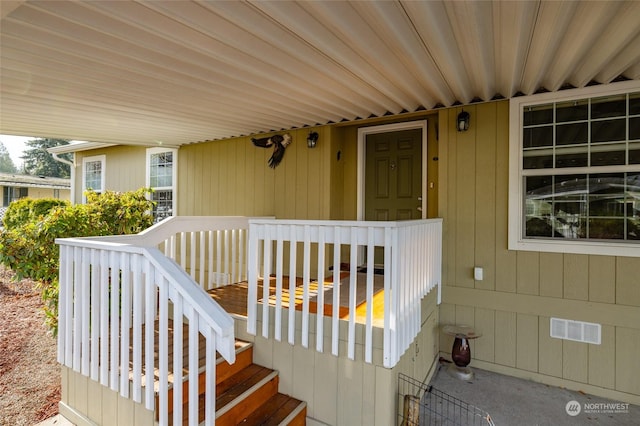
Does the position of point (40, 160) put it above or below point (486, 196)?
above

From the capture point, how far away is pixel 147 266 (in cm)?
201

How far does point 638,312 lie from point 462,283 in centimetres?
151

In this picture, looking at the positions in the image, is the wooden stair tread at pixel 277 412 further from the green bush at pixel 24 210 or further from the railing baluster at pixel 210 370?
the green bush at pixel 24 210

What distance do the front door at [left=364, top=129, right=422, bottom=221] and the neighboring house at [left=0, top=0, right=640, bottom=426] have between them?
1.1 inches

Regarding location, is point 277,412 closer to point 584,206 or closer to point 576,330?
point 576,330

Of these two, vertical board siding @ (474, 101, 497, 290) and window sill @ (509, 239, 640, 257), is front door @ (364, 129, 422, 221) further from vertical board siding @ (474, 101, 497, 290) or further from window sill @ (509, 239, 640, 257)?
window sill @ (509, 239, 640, 257)

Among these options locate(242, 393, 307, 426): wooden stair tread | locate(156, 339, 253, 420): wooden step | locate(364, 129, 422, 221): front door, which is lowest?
locate(242, 393, 307, 426): wooden stair tread

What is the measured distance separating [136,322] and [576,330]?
12.9 ft

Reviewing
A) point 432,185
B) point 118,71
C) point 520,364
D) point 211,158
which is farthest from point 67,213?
point 520,364

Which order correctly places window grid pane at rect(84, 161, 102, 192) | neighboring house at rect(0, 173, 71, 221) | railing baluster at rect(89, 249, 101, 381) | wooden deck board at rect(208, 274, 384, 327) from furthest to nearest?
neighboring house at rect(0, 173, 71, 221), window grid pane at rect(84, 161, 102, 192), wooden deck board at rect(208, 274, 384, 327), railing baluster at rect(89, 249, 101, 381)

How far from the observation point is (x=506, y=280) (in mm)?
3570

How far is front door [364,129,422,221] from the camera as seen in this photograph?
4.49 m

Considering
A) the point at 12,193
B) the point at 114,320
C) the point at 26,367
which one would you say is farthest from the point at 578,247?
the point at 12,193

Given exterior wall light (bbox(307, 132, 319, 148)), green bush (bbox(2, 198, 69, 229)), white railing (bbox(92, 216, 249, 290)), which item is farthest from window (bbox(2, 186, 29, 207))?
exterior wall light (bbox(307, 132, 319, 148))
